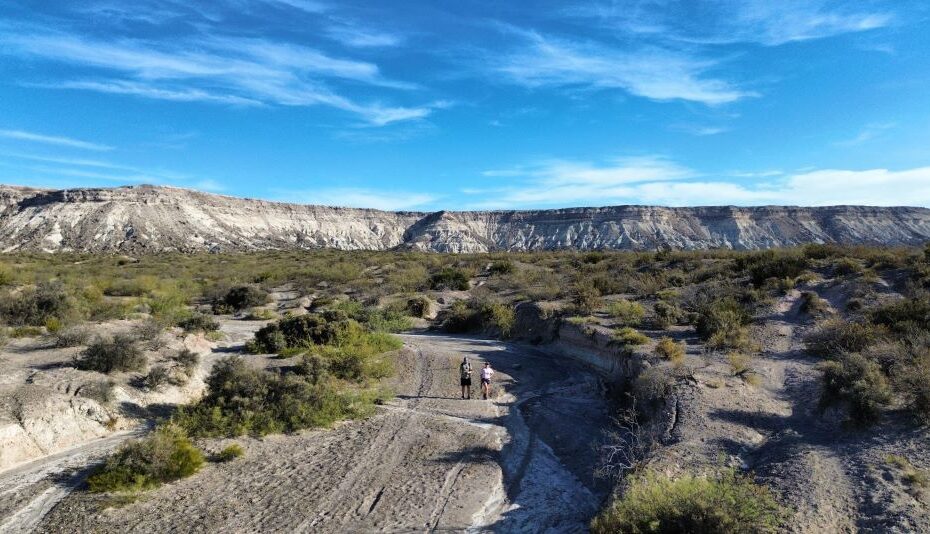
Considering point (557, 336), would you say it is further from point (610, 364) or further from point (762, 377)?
point (762, 377)

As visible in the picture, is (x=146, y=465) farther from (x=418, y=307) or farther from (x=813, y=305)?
(x=418, y=307)

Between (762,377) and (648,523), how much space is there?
8275 millimetres

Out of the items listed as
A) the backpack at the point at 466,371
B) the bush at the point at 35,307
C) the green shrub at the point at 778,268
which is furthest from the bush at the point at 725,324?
the bush at the point at 35,307

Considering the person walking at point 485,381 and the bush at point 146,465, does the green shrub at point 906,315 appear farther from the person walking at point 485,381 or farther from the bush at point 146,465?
the bush at point 146,465

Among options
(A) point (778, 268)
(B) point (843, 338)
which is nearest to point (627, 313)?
(B) point (843, 338)

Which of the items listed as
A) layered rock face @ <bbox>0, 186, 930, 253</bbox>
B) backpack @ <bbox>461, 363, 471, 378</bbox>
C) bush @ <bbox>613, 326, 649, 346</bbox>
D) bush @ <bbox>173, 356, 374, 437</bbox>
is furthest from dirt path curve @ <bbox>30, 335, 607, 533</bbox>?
layered rock face @ <bbox>0, 186, 930, 253</bbox>

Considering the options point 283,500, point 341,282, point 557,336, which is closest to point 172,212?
point 341,282

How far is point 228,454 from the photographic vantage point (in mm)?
10539

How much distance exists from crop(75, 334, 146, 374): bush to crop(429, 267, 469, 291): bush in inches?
905

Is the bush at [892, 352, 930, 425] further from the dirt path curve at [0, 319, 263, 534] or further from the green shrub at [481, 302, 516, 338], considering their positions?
the green shrub at [481, 302, 516, 338]

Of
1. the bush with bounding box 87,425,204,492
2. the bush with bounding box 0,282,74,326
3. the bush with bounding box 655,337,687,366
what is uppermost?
the bush with bounding box 0,282,74,326

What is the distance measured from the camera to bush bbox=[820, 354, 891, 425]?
9633mm

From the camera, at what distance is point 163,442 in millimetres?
9727

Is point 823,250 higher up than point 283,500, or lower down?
higher up
